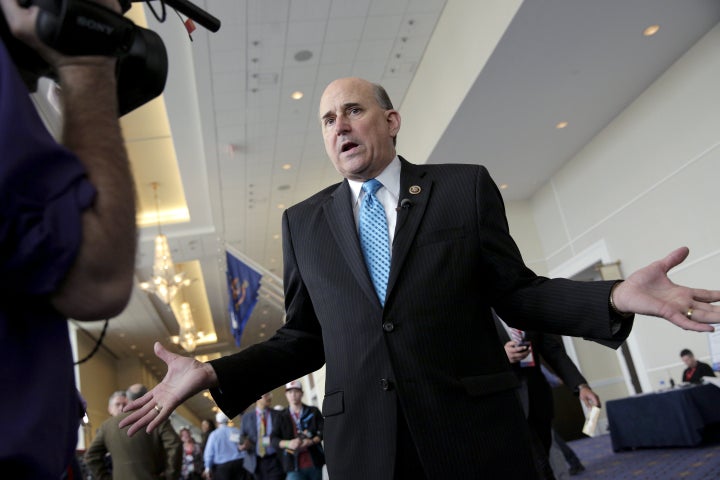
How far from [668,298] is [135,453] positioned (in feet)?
17.1

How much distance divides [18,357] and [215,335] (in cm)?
3054

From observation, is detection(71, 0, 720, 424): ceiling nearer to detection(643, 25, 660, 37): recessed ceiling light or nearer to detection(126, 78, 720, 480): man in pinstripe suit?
detection(643, 25, 660, 37): recessed ceiling light

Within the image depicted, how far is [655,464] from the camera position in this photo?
21.2 ft

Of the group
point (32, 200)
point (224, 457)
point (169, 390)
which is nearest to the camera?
point (32, 200)

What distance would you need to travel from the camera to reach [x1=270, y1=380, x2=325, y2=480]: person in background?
A: 666 cm

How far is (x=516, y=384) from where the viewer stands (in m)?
1.44

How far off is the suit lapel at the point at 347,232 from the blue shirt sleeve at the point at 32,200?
0.85 meters

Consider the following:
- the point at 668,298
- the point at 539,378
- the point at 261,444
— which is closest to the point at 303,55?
the point at 261,444

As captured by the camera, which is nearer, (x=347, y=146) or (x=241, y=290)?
(x=347, y=146)

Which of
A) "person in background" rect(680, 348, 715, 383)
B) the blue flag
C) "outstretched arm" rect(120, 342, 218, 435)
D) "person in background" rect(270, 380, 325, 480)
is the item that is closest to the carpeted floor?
"person in background" rect(680, 348, 715, 383)

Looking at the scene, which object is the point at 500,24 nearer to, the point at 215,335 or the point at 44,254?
the point at 44,254

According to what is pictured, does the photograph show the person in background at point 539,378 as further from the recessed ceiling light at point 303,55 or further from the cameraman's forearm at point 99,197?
the recessed ceiling light at point 303,55

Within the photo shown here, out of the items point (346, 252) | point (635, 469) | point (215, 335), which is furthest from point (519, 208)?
point (215, 335)

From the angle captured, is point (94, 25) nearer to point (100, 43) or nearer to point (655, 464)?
point (100, 43)
